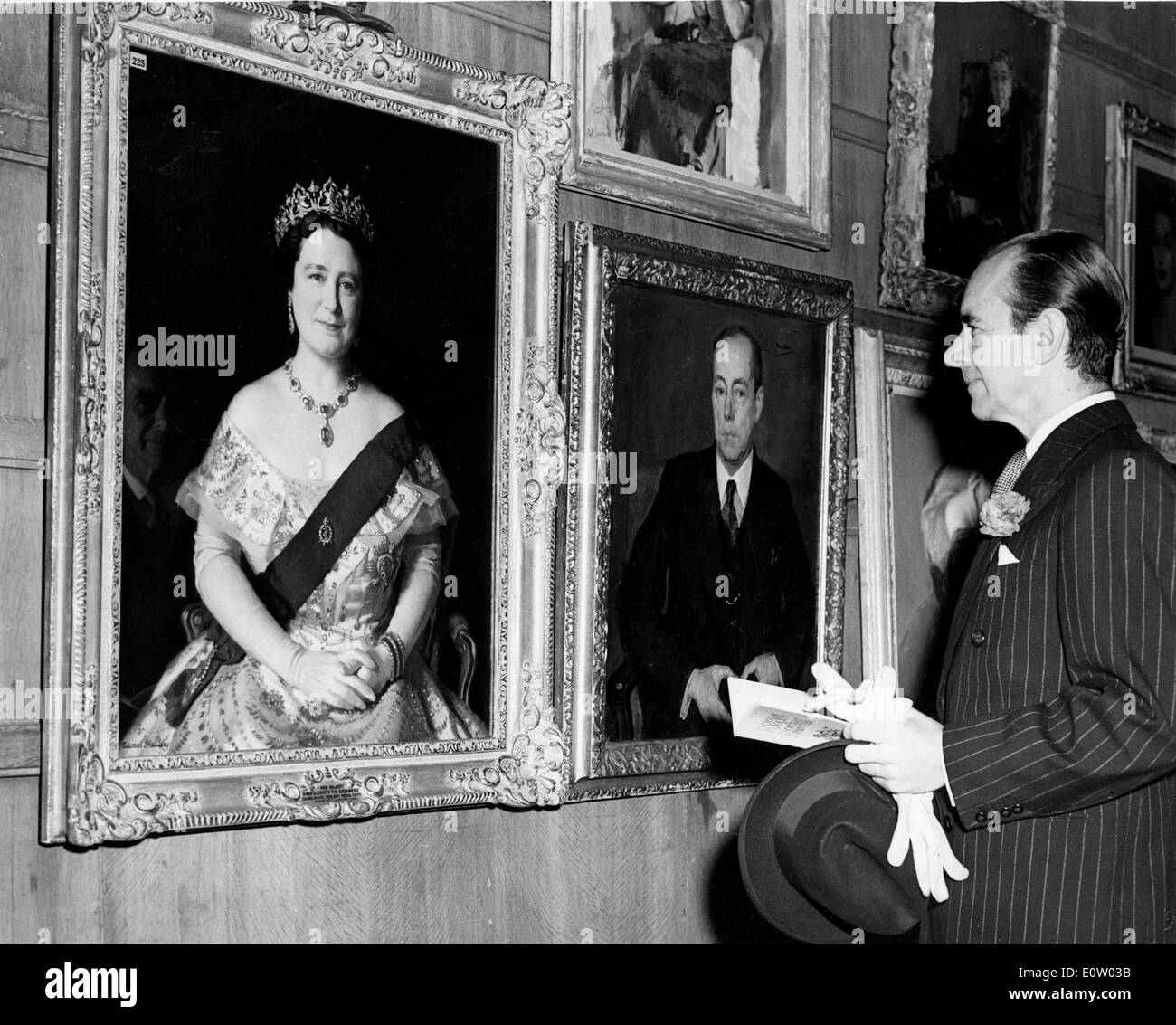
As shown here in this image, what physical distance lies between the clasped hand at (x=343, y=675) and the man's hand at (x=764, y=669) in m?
1.15

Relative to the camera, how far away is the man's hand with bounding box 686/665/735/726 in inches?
142

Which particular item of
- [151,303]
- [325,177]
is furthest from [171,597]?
[325,177]

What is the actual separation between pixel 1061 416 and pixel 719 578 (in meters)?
1.22

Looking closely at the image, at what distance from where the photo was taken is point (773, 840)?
2.53 m

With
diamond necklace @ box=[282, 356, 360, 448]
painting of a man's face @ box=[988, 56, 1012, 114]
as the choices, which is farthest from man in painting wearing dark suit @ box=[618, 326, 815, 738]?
painting of a man's face @ box=[988, 56, 1012, 114]

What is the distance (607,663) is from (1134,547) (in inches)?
55.6

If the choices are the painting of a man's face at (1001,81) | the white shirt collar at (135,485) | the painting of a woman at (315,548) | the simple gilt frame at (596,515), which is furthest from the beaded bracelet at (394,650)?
the painting of a man's face at (1001,81)

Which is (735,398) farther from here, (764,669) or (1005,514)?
(1005,514)

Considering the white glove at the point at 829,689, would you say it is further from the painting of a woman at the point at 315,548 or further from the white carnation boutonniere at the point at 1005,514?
the painting of a woman at the point at 315,548

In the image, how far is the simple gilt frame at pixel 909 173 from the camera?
4.29 m

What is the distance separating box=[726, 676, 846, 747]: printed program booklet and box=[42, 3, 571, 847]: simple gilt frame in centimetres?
86

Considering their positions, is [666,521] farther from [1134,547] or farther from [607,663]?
[1134,547]

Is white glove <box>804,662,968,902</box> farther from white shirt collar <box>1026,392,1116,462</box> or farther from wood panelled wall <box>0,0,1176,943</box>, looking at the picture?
wood panelled wall <box>0,0,1176,943</box>

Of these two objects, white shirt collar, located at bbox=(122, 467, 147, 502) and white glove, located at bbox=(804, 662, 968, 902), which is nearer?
white glove, located at bbox=(804, 662, 968, 902)
